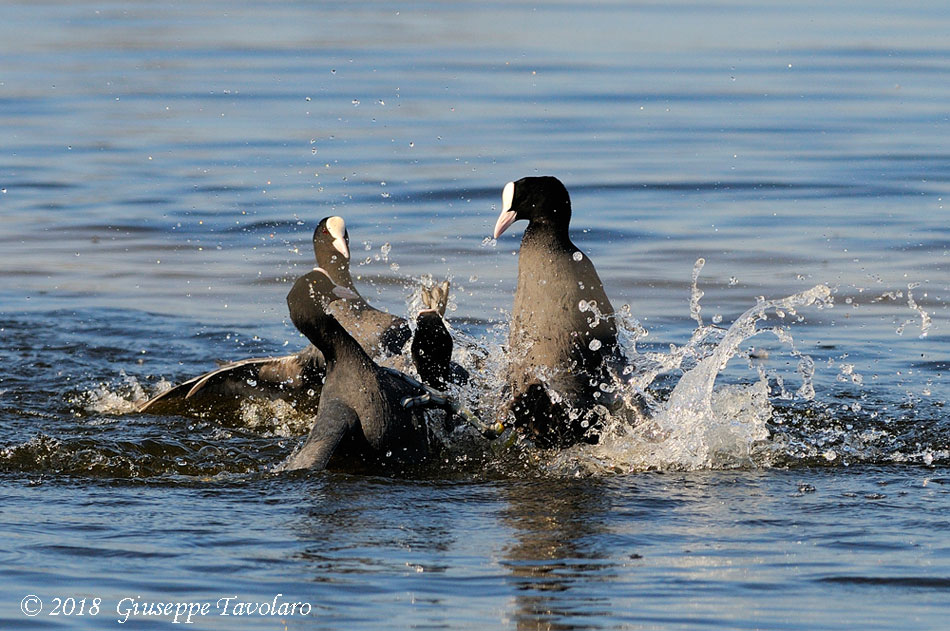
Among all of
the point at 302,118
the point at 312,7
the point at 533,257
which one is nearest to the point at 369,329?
the point at 533,257

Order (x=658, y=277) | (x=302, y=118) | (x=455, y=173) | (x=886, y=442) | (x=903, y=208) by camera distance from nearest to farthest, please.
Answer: (x=886, y=442)
(x=658, y=277)
(x=903, y=208)
(x=455, y=173)
(x=302, y=118)

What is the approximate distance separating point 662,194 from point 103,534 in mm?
7093

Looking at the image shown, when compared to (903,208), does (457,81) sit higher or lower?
higher

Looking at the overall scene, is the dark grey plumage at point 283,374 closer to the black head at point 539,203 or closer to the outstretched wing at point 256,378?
the outstretched wing at point 256,378

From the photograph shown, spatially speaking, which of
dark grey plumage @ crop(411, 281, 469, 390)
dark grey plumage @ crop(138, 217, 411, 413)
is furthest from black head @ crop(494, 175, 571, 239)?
dark grey plumage @ crop(138, 217, 411, 413)

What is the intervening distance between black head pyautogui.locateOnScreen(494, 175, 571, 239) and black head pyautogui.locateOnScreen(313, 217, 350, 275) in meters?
1.46

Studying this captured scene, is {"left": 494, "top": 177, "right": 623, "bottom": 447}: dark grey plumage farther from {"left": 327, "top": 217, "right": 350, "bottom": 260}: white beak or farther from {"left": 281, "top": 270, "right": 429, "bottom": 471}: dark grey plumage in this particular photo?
{"left": 327, "top": 217, "right": 350, "bottom": 260}: white beak

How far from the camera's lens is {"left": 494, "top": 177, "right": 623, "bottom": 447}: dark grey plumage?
6.33m

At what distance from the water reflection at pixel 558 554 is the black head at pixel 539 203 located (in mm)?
1247

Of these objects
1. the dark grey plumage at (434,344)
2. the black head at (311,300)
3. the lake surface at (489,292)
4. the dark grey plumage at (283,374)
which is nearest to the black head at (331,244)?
the dark grey plumage at (283,374)

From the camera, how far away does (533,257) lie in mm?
6582

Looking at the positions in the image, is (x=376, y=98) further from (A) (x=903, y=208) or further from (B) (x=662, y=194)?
(A) (x=903, y=208)

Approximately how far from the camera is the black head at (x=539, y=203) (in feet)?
21.6

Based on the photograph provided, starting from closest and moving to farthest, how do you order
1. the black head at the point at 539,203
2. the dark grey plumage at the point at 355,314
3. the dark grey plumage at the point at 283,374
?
the black head at the point at 539,203, the dark grey plumage at the point at 283,374, the dark grey plumage at the point at 355,314
